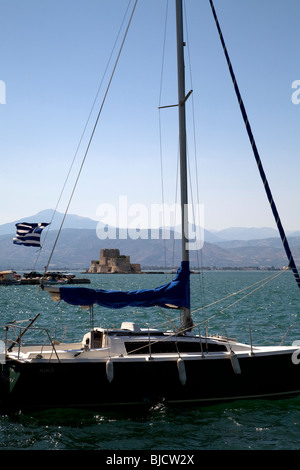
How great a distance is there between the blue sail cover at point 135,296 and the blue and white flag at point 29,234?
3.39 meters

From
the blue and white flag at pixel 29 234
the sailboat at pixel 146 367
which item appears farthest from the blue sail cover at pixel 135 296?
the blue and white flag at pixel 29 234

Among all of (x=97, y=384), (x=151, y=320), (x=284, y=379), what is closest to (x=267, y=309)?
(x=151, y=320)

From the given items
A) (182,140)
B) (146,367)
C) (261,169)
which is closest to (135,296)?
(146,367)

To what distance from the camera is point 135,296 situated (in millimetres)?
14914

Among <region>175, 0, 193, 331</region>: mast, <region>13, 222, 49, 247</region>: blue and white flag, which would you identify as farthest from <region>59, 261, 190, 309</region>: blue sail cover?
<region>13, 222, 49, 247</region>: blue and white flag

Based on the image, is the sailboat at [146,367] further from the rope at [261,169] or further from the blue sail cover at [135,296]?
the rope at [261,169]

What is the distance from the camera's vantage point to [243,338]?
78.7ft

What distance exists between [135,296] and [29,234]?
5.13 metres

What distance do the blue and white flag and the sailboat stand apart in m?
3.48

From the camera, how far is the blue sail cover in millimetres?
14742

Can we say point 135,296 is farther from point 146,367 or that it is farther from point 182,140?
point 182,140

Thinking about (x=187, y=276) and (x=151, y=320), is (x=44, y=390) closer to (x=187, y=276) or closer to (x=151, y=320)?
(x=187, y=276)
